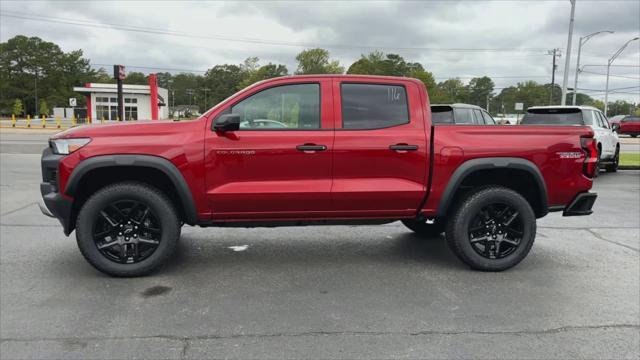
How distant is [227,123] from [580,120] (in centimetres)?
1041

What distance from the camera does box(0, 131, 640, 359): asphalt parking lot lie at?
10.9ft

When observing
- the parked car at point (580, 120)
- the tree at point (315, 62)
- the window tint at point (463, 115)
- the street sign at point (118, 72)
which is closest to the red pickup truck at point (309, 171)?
the parked car at point (580, 120)

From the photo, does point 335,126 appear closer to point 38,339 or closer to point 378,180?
point 378,180

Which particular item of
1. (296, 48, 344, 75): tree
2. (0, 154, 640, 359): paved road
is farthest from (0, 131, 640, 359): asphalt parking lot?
(296, 48, 344, 75): tree

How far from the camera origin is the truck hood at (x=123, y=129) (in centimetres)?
443

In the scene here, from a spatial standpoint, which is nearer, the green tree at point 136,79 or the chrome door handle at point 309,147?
the chrome door handle at point 309,147

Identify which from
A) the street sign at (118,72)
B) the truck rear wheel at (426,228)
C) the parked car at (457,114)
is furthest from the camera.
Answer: the street sign at (118,72)

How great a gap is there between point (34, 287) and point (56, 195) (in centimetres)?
81

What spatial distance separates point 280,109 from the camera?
469 centimetres

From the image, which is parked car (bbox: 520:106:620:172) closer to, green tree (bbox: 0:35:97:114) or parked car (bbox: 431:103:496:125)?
parked car (bbox: 431:103:496:125)

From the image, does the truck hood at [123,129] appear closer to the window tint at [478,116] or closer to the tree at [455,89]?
the window tint at [478,116]

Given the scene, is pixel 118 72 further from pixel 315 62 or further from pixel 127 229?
pixel 315 62

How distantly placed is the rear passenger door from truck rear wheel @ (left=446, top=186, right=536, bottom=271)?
49 centimetres

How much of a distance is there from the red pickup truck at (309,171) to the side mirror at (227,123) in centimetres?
1
